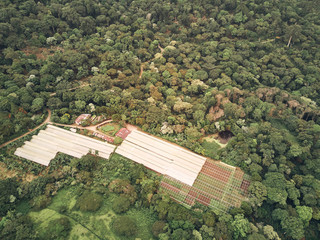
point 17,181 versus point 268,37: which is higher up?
point 268,37

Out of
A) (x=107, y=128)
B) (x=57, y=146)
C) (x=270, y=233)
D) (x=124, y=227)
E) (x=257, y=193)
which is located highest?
(x=257, y=193)

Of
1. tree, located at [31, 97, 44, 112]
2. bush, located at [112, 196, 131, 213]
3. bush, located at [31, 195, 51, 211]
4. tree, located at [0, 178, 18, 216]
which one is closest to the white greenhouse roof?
bush, located at [112, 196, 131, 213]

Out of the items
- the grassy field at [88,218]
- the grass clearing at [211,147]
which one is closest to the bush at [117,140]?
the grassy field at [88,218]

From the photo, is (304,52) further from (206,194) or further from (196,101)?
(206,194)

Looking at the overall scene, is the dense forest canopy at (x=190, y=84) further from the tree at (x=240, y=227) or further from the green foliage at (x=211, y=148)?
the green foliage at (x=211, y=148)

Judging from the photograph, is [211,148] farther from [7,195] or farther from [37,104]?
[37,104]

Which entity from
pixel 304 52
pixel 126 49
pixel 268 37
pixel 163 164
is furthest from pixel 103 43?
pixel 304 52

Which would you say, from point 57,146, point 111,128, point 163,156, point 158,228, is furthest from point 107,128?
point 158,228
